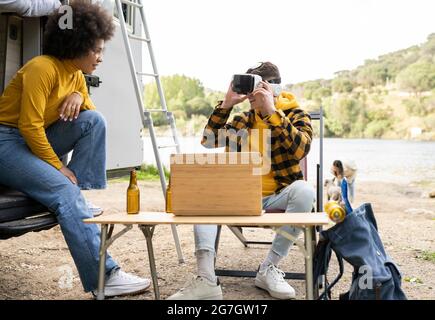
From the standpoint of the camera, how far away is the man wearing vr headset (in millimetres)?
2539

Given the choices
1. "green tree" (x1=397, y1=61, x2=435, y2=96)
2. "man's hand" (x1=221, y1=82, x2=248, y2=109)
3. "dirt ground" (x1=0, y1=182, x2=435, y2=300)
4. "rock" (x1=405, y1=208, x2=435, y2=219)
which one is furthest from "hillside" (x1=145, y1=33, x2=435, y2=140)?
"man's hand" (x1=221, y1=82, x2=248, y2=109)

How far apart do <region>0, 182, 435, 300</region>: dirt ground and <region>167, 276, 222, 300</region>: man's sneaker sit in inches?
20.2

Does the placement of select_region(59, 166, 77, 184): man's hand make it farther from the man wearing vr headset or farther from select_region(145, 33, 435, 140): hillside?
select_region(145, 33, 435, 140): hillside

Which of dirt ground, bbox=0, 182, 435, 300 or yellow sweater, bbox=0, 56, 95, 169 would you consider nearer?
yellow sweater, bbox=0, 56, 95, 169

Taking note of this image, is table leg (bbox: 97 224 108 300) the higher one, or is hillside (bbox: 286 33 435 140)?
hillside (bbox: 286 33 435 140)

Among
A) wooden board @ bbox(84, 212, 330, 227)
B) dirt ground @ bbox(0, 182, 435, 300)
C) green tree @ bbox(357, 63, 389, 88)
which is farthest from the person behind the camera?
green tree @ bbox(357, 63, 389, 88)

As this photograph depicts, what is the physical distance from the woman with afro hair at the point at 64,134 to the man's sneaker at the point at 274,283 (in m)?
0.60

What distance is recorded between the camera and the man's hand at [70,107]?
8.57ft

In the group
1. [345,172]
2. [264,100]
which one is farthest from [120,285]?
[345,172]

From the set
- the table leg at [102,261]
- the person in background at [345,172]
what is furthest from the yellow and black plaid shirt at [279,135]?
the person in background at [345,172]

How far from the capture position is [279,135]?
2605 millimetres

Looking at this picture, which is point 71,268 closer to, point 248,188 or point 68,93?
point 68,93

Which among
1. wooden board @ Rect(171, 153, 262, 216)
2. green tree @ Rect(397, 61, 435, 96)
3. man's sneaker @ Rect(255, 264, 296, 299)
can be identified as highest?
green tree @ Rect(397, 61, 435, 96)
